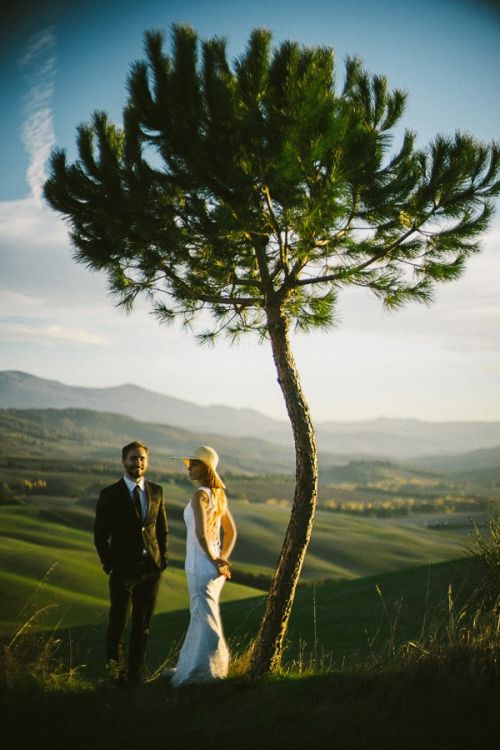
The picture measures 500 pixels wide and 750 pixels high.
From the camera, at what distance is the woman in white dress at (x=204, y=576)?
15.4 ft

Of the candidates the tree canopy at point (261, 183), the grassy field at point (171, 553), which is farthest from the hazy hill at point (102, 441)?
the tree canopy at point (261, 183)

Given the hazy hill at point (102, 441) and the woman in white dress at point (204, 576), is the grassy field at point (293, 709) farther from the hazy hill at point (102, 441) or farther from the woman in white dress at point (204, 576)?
the hazy hill at point (102, 441)

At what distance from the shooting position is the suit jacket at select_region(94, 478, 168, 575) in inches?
192

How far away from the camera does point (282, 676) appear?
5.01 m

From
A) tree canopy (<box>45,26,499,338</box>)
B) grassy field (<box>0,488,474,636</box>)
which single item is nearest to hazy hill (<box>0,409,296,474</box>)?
grassy field (<box>0,488,474,636</box>)

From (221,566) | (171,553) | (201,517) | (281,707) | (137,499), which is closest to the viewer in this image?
(281,707)

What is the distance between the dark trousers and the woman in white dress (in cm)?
39

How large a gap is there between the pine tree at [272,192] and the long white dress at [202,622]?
2.45 feet

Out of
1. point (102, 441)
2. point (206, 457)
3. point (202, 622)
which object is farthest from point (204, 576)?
point (102, 441)

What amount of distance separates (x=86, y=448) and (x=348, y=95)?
95.2m

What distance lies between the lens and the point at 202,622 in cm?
477

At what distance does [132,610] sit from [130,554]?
0.56 meters

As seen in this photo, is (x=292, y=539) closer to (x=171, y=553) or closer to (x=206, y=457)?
(x=206, y=457)

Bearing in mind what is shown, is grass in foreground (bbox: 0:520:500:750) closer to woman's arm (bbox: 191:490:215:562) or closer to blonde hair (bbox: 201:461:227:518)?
woman's arm (bbox: 191:490:215:562)
